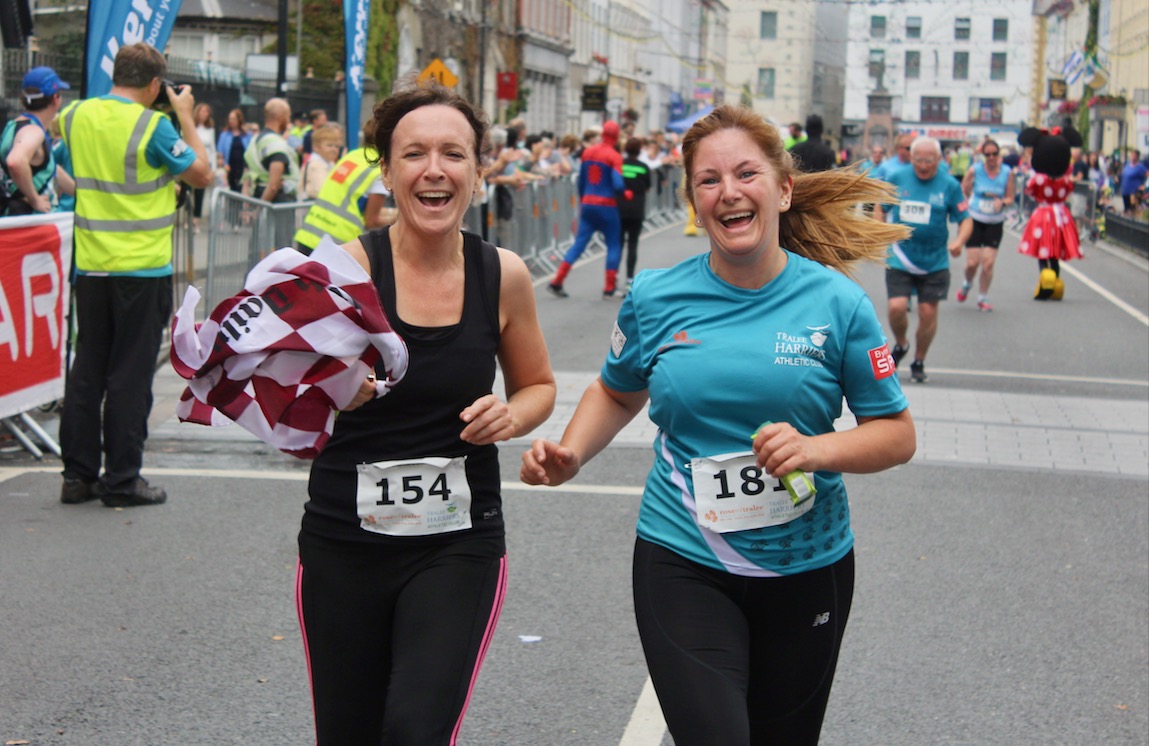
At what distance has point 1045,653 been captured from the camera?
554 cm

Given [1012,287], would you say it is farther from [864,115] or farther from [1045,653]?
[864,115]

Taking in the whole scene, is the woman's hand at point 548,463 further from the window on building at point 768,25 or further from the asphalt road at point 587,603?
the window on building at point 768,25

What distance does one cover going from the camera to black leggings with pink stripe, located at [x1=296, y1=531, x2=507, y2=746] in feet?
10.3

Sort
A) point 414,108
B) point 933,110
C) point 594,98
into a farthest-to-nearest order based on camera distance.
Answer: point 933,110, point 594,98, point 414,108

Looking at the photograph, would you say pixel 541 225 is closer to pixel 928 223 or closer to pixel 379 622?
pixel 928 223

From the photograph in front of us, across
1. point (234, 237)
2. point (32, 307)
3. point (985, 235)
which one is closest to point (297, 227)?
point (234, 237)

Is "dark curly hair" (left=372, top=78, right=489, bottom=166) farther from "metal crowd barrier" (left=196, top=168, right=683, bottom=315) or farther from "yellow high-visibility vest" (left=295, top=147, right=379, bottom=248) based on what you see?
"yellow high-visibility vest" (left=295, top=147, right=379, bottom=248)

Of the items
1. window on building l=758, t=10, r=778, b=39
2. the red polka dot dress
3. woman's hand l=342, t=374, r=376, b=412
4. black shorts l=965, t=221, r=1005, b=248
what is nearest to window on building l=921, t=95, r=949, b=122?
window on building l=758, t=10, r=778, b=39

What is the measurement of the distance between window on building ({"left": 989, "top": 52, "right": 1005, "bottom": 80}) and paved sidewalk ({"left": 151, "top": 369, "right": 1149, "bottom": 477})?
108 m

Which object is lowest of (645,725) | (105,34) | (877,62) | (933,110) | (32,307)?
(645,725)

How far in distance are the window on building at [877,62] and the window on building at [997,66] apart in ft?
25.9

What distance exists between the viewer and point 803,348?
323cm

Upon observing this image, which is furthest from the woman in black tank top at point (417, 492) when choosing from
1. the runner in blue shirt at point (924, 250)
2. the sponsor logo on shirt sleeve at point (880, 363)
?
the runner in blue shirt at point (924, 250)

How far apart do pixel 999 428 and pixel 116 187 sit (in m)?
5.84
